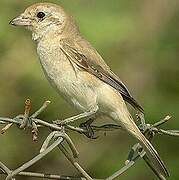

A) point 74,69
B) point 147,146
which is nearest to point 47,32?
point 74,69

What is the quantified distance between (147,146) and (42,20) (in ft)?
3.74

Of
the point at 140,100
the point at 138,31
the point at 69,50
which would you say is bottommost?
the point at 140,100

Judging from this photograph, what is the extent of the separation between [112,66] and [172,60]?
0.50 meters

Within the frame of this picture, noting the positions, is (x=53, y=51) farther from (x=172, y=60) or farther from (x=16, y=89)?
(x=172, y=60)

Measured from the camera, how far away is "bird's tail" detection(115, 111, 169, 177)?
3531 millimetres

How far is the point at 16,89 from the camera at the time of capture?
5777mm

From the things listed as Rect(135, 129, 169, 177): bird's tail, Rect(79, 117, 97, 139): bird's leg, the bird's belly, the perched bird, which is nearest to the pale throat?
the perched bird

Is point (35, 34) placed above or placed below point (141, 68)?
above

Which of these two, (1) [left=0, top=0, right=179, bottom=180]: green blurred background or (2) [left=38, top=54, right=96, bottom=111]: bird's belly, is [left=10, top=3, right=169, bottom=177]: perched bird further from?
(1) [left=0, top=0, right=179, bottom=180]: green blurred background

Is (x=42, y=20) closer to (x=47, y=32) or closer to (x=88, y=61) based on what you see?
(x=47, y=32)

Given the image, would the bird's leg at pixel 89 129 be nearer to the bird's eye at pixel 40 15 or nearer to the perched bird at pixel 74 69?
the perched bird at pixel 74 69

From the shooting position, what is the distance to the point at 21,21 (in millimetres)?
4223

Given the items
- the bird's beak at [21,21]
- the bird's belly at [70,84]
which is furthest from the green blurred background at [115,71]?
the bird's belly at [70,84]

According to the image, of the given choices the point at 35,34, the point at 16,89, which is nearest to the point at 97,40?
the point at 16,89
